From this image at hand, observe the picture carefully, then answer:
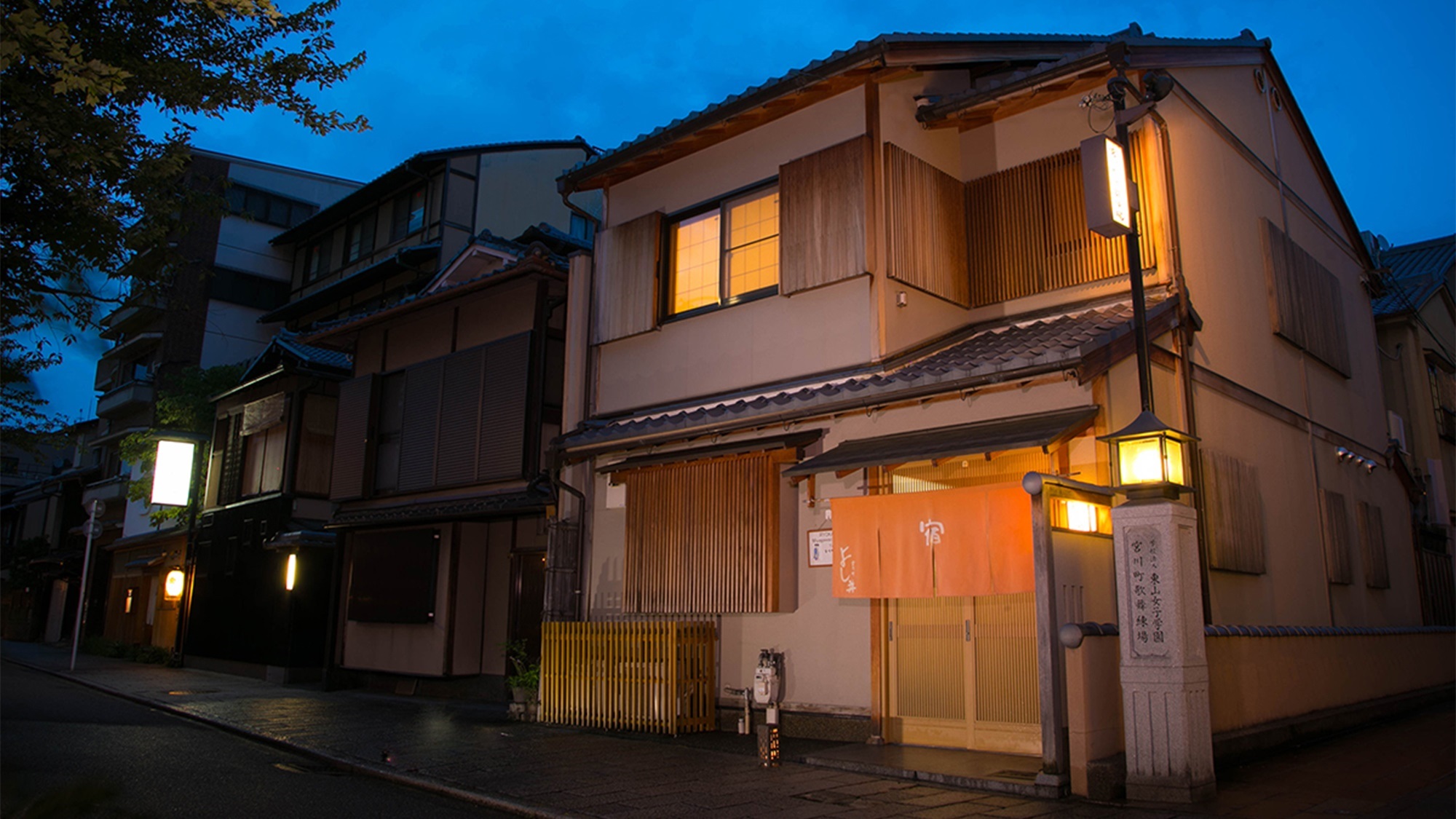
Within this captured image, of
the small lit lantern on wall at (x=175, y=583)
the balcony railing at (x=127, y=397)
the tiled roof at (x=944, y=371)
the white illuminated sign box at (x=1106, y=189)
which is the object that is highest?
the balcony railing at (x=127, y=397)

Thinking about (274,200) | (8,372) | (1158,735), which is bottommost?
(1158,735)

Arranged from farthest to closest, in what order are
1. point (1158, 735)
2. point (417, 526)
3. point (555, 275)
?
point (417, 526), point (555, 275), point (1158, 735)

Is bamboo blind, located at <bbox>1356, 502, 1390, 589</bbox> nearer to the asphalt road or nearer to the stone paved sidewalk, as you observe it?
the stone paved sidewalk

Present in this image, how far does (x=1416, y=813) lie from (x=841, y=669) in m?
5.27

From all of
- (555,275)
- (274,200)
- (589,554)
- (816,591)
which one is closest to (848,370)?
(816,591)

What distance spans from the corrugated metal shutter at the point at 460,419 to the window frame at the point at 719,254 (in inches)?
167

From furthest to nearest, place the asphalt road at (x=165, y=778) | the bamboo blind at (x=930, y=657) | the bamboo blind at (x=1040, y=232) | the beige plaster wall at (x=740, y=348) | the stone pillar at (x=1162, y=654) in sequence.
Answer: the beige plaster wall at (x=740, y=348), the bamboo blind at (x=1040, y=232), the bamboo blind at (x=930, y=657), the stone pillar at (x=1162, y=654), the asphalt road at (x=165, y=778)

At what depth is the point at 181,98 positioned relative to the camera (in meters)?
9.02

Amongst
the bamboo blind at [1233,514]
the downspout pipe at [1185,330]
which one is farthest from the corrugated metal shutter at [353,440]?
the bamboo blind at [1233,514]

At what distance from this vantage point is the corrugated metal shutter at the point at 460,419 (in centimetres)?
1634

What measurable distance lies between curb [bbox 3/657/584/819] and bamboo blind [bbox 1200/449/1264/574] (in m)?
7.58

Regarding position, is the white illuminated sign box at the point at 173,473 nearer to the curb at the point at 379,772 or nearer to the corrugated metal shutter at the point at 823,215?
the curb at the point at 379,772

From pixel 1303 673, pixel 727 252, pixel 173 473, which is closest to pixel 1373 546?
pixel 1303 673

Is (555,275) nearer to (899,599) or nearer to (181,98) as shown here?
(181,98)
